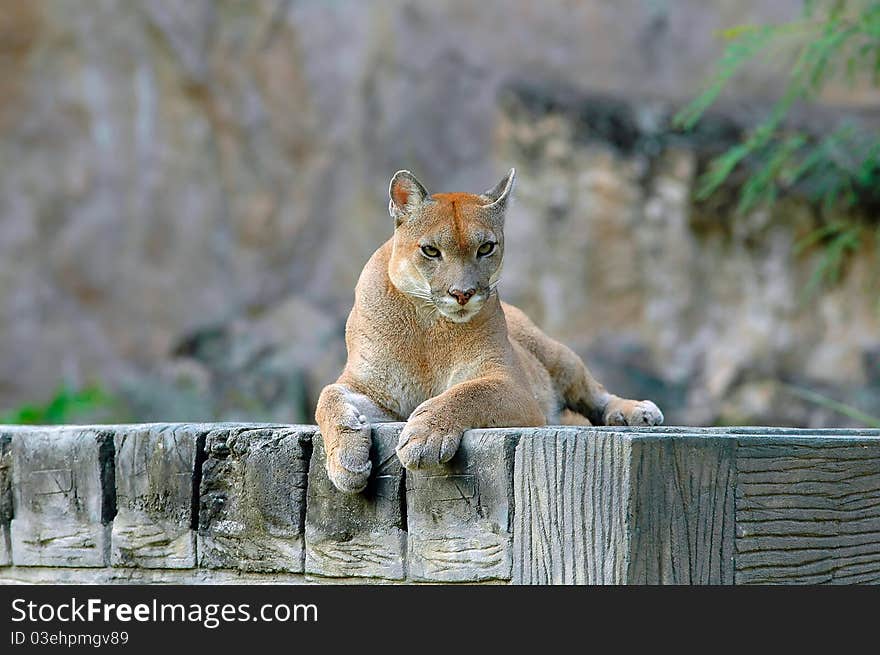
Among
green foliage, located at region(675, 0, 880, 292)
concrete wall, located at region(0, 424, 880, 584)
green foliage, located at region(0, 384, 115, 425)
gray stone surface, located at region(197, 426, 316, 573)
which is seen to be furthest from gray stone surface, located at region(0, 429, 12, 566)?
green foliage, located at region(0, 384, 115, 425)

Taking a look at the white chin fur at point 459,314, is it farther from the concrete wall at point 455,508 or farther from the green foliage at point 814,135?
the green foliage at point 814,135

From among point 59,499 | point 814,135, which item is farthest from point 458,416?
point 814,135

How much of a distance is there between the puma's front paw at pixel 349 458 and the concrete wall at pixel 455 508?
0.07 meters

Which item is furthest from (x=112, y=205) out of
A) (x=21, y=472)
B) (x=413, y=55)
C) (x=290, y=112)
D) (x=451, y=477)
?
(x=451, y=477)

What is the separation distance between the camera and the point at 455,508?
333 centimetres

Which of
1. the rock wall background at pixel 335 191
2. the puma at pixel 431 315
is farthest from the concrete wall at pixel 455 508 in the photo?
the rock wall background at pixel 335 191

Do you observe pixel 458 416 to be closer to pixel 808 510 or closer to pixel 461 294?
pixel 461 294

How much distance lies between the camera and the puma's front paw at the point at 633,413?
498 cm

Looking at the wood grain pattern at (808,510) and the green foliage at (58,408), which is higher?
the green foliage at (58,408)

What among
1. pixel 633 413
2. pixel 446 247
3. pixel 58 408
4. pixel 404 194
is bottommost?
pixel 633 413

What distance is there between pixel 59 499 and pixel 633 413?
7.57 ft

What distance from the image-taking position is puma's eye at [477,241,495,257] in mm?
4535

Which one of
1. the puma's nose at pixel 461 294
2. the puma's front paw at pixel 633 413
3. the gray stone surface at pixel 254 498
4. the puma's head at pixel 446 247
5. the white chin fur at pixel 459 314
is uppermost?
the puma's head at pixel 446 247

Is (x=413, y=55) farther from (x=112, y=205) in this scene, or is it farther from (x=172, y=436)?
(x=172, y=436)
